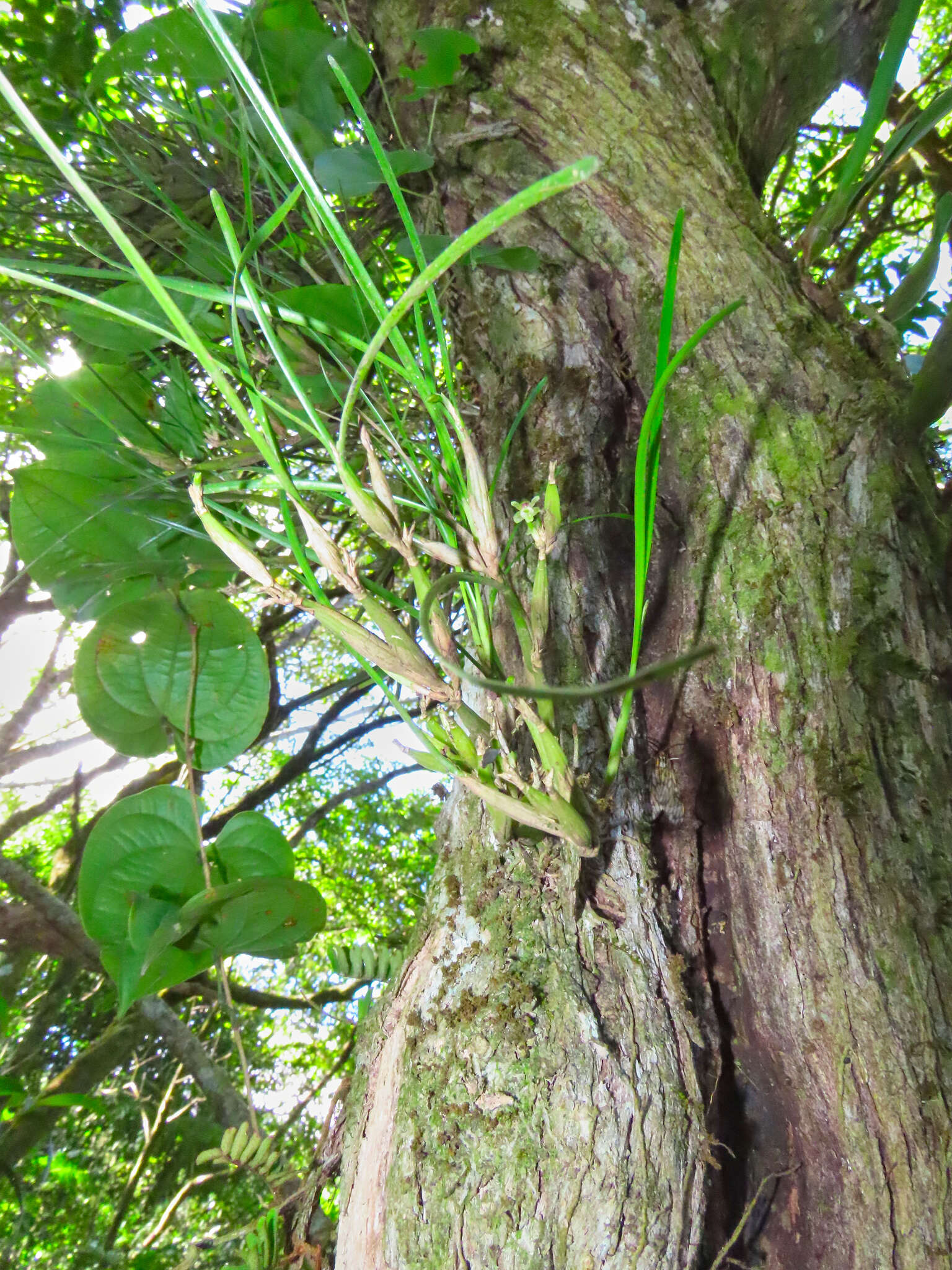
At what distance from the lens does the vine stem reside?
55cm

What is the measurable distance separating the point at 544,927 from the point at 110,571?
500 millimetres

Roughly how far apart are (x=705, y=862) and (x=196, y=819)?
384 mm

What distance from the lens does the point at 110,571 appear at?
654mm

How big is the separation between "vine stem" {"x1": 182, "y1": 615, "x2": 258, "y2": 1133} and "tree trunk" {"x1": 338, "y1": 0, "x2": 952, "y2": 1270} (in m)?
0.16

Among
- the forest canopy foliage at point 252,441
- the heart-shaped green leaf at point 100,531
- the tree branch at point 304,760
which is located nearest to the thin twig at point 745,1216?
the forest canopy foliage at point 252,441

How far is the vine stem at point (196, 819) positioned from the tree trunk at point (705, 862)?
16 cm

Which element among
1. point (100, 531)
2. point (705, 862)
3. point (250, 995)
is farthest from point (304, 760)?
point (705, 862)

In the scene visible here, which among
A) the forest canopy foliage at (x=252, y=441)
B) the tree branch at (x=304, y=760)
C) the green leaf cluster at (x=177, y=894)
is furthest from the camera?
the tree branch at (x=304, y=760)

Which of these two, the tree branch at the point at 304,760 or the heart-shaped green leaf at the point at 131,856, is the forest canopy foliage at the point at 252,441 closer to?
the heart-shaped green leaf at the point at 131,856

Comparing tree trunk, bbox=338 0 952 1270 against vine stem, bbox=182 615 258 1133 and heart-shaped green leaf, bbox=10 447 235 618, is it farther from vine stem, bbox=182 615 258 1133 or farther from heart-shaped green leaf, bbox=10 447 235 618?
heart-shaped green leaf, bbox=10 447 235 618

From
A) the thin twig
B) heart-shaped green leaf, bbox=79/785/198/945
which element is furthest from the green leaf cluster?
the thin twig

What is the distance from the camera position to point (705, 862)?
0.48 m

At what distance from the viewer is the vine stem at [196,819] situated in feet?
1.79

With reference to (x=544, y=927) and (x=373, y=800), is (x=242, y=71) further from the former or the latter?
(x=373, y=800)
